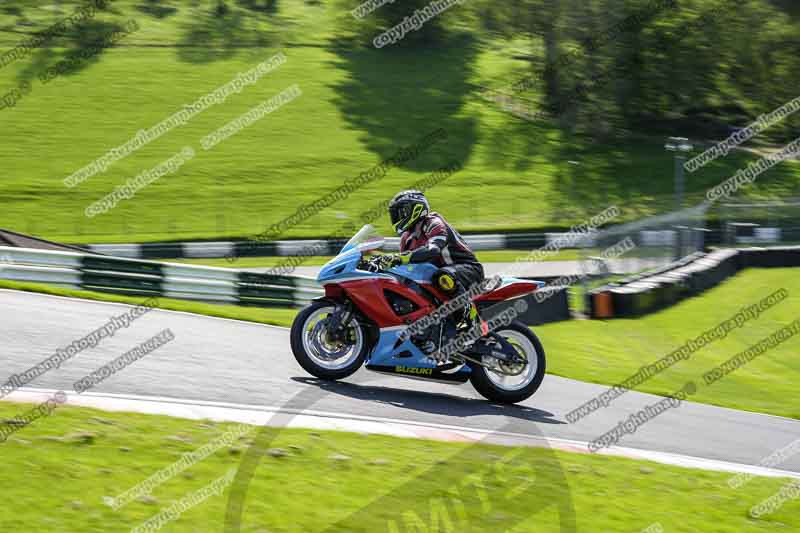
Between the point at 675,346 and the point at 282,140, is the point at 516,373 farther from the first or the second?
the point at 282,140

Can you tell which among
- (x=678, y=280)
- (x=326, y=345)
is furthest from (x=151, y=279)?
(x=678, y=280)

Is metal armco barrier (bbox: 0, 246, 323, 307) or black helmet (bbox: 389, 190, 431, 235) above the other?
black helmet (bbox: 389, 190, 431, 235)

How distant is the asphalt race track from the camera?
344 inches

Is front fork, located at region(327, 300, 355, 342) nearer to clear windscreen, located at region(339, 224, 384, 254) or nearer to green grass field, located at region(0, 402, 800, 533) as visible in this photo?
clear windscreen, located at region(339, 224, 384, 254)

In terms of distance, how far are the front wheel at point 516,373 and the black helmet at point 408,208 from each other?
4.85 feet

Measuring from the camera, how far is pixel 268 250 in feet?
98.1

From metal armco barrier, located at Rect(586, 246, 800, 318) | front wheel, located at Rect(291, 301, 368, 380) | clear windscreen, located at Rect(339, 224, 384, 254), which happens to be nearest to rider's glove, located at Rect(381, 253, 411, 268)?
clear windscreen, located at Rect(339, 224, 384, 254)

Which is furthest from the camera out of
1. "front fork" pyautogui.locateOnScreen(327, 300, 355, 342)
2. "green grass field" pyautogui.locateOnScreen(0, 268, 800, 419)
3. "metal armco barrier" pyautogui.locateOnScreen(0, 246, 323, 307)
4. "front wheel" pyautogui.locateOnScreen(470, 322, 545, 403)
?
"metal armco barrier" pyautogui.locateOnScreen(0, 246, 323, 307)

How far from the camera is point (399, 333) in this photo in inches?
375

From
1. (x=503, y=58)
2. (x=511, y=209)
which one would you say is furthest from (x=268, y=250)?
(x=503, y=58)

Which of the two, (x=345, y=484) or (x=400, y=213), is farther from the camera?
(x=400, y=213)

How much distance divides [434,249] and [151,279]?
8.04 m

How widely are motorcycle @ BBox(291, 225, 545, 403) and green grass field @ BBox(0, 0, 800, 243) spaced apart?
22.5m

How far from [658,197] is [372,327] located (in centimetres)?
3381
